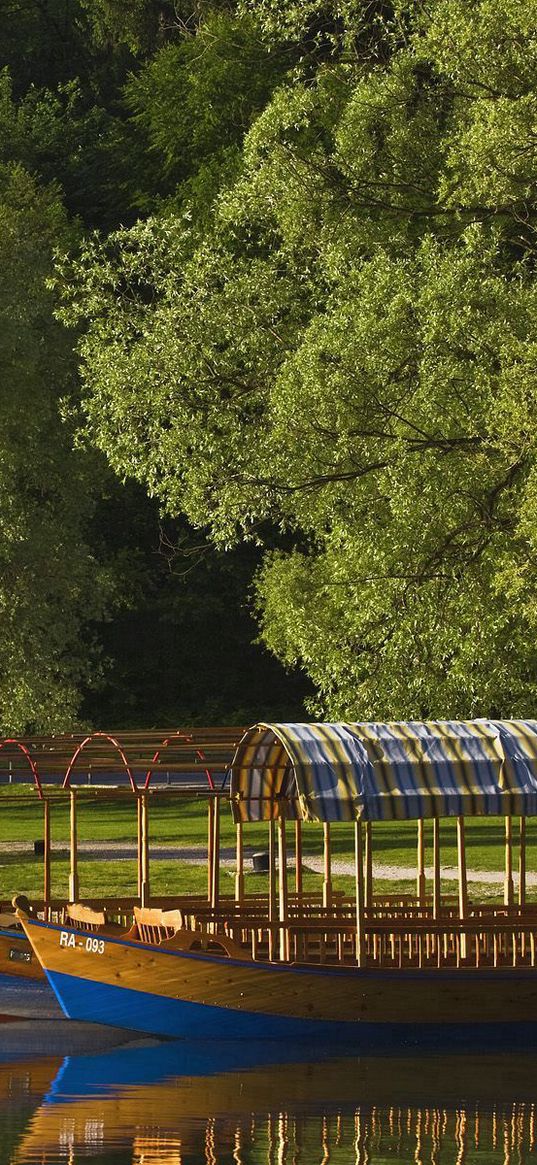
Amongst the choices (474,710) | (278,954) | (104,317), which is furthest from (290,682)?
(278,954)

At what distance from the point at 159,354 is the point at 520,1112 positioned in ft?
64.2

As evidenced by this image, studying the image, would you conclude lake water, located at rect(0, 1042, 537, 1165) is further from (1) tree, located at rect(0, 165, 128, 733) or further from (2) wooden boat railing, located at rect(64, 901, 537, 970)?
(1) tree, located at rect(0, 165, 128, 733)

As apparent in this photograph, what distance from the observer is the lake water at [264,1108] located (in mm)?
17062

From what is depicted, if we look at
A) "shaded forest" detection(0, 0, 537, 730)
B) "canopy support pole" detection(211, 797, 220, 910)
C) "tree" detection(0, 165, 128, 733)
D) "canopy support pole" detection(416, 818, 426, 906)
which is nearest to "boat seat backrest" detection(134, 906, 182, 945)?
"canopy support pole" detection(211, 797, 220, 910)

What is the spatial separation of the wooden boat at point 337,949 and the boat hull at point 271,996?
11mm

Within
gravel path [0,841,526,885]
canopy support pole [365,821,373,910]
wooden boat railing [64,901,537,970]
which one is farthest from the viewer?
gravel path [0,841,526,885]

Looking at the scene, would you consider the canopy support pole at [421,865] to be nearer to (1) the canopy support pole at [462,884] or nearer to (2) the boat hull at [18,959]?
(1) the canopy support pole at [462,884]

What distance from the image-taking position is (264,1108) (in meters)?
18.9

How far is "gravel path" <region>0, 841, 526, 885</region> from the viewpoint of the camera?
109ft

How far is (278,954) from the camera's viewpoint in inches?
967

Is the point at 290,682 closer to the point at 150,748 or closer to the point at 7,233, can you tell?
the point at 7,233

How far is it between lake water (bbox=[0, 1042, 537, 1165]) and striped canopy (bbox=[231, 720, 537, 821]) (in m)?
2.65

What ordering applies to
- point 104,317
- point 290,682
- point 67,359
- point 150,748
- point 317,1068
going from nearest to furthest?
1. point 317,1068
2. point 150,748
3. point 104,317
4. point 67,359
5. point 290,682

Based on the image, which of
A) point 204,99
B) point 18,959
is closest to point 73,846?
point 18,959
